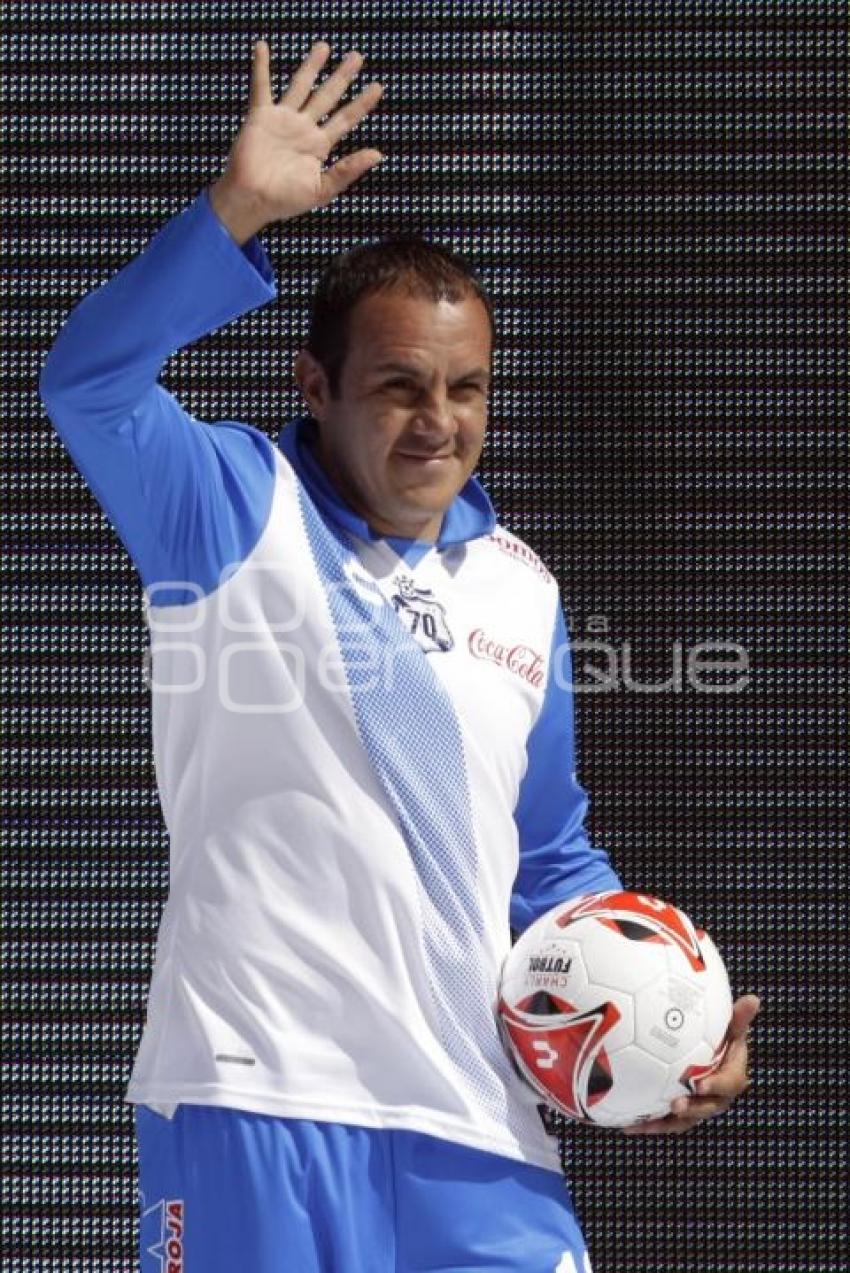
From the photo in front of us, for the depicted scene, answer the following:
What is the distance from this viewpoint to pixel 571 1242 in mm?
1918

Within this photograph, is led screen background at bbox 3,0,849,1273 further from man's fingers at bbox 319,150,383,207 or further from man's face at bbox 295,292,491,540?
man's fingers at bbox 319,150,383,207

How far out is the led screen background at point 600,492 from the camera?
271 centimetres

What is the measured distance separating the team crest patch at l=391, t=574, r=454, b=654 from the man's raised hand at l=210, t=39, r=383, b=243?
395 millimetres

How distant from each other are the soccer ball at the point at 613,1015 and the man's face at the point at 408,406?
450 mm

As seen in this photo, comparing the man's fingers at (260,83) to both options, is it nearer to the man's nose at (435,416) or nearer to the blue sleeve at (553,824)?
the man's nose at (435,416)

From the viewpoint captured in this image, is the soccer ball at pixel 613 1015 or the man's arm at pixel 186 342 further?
the soccer ball at pixel 613 1015

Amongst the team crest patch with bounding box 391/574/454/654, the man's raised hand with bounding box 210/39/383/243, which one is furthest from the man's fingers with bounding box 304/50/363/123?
the team crest patch with bounding box 391/574/454/654

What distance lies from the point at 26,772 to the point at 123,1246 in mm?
675

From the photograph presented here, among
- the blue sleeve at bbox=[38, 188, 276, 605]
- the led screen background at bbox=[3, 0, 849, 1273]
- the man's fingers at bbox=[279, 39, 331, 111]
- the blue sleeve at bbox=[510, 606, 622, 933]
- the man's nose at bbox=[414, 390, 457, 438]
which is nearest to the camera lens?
the blue sleeve at bbox=[38, 188, 276, 605]

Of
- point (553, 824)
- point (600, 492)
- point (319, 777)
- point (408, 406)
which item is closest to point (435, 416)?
point (408, 406)

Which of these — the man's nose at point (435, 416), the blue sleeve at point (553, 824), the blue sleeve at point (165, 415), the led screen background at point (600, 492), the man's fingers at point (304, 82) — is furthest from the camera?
the led screen background at point (600, 492)

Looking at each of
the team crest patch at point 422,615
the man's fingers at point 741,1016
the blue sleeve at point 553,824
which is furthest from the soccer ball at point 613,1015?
the team crest patch at point 422,615

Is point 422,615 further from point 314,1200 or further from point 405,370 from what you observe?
point 314,1200

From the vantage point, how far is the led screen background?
2711mm
